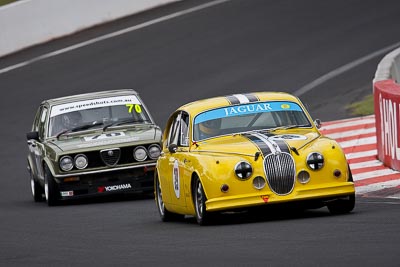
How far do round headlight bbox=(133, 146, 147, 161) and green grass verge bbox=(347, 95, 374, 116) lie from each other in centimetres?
533

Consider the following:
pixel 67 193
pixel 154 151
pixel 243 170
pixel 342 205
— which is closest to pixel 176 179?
pixel 243 170

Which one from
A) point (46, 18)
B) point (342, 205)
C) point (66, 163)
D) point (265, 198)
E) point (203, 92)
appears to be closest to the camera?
point (265, 198)

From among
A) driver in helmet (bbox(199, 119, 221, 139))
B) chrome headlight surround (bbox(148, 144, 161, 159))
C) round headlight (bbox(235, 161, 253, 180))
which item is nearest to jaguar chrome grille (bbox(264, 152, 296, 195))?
round headlight (bbox(235, 161, 253, 180))

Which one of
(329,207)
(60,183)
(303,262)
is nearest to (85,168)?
(60,183)

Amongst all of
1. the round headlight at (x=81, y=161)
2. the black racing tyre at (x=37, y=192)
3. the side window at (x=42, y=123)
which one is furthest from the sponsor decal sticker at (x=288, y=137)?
the black racing tyre at (x=37, y=192)

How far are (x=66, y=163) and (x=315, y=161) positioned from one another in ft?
19.5

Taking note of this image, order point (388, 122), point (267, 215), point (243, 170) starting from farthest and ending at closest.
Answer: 1. point (388, 122)
2. point (267, 215)
3. point (243, 170)

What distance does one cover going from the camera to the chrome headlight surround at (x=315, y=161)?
39.4 feet

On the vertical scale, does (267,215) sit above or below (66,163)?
above

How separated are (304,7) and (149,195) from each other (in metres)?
14.7

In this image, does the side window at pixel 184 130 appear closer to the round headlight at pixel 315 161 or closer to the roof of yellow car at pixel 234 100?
the roof of yellow car at pixel 234 100

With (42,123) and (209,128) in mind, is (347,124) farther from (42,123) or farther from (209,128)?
(209,128)

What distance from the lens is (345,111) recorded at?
22281 millimetres

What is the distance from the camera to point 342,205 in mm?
12344
